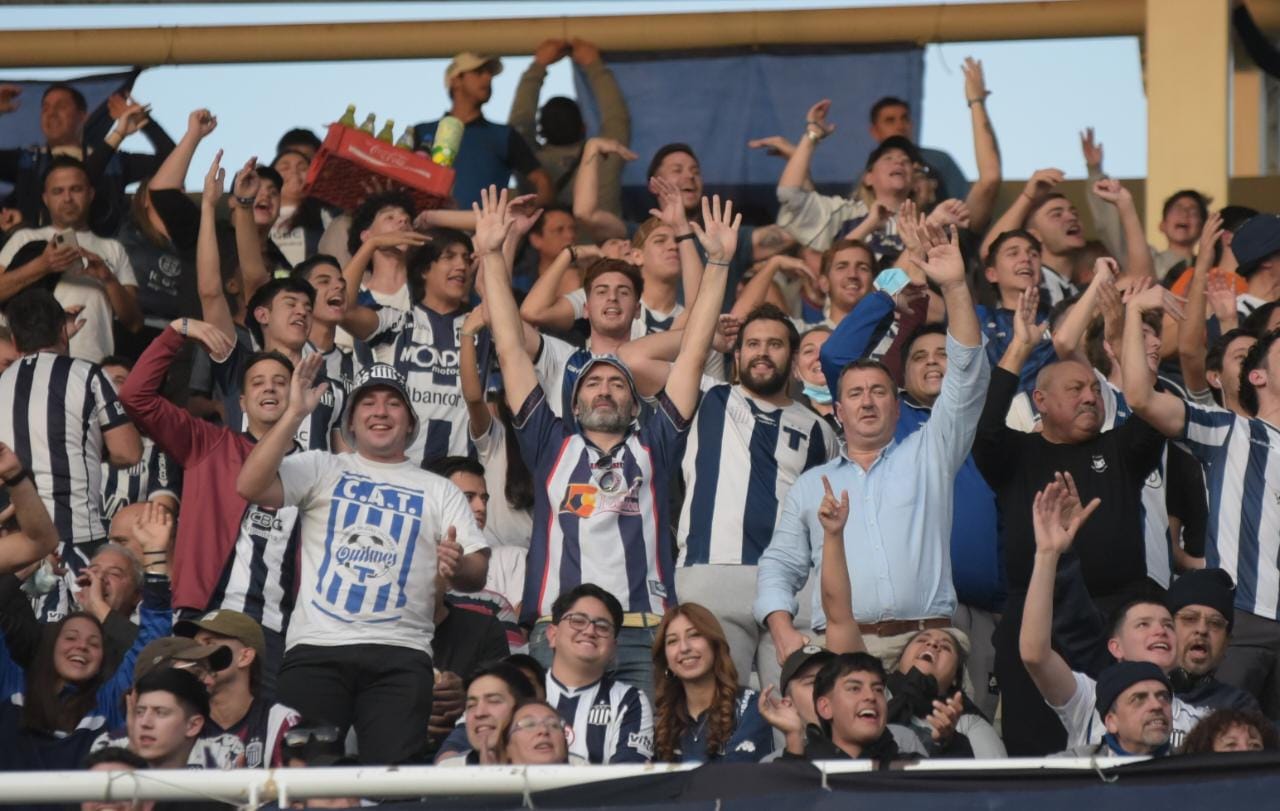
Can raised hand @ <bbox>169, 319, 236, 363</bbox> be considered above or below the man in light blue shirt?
above

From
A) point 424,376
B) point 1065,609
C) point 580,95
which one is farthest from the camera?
point 580,95

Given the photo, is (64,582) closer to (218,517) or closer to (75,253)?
(218,517)

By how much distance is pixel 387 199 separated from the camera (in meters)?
11.3

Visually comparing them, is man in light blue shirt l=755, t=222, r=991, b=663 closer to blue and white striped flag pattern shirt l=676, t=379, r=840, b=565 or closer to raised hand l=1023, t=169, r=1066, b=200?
blue and white striped flag pattern shirt l=676, t=379, r=840, b=565

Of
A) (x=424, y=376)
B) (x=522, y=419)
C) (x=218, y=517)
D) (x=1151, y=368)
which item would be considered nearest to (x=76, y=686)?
(x=218, y=517)

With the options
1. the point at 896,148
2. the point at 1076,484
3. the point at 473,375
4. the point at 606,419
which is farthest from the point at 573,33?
the point at 1076,484

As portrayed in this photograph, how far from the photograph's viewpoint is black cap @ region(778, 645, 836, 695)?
7.58 m

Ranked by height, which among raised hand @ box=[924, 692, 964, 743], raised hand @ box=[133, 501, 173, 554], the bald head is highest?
the bald head

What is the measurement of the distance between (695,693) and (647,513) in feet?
2.36

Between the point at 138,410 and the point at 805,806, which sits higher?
the point at 138,410

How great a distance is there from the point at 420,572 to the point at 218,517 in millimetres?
916

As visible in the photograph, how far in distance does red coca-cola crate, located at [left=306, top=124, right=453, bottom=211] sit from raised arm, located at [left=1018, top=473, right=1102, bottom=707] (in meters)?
4.58

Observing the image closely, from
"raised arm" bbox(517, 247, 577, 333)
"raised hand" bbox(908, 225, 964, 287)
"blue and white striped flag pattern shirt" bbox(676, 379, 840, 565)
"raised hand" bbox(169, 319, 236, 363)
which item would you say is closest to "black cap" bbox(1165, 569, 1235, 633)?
"raised hand" bbox(908, 225, 964, 287)

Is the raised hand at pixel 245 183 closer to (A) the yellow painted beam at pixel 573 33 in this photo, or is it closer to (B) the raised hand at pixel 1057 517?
(A) the yellow painted beam at pixel 573 33
